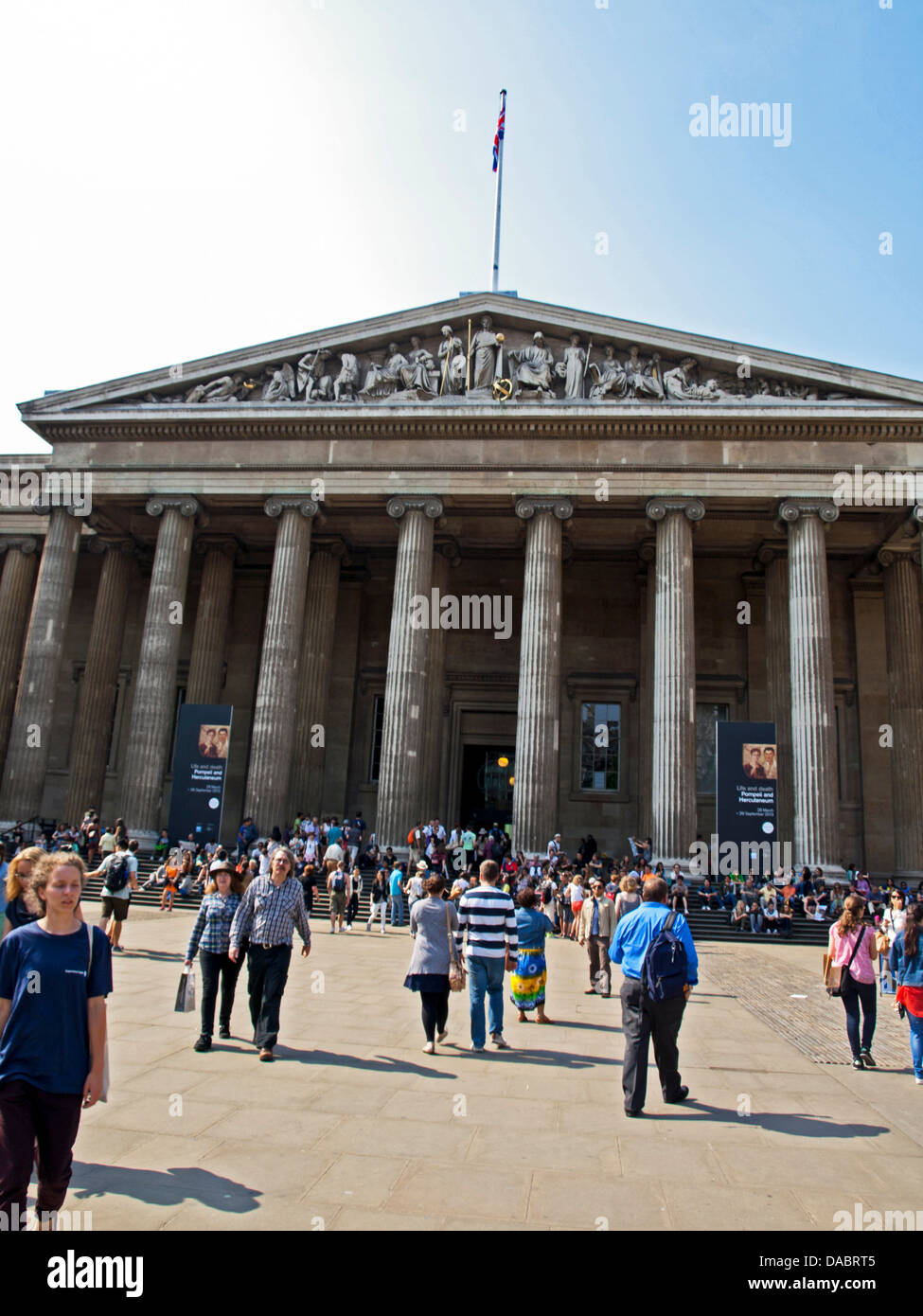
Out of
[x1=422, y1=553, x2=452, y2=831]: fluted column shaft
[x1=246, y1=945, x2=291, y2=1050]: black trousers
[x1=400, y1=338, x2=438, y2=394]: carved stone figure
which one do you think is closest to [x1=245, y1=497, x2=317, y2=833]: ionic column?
[x1=422, y1=553, x2=452, y2=831]: fluted column shaft

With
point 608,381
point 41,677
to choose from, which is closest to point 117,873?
point 41,677

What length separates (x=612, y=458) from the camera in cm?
2755

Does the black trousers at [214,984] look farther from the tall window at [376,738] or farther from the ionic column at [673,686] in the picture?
the tall window at [376,738]

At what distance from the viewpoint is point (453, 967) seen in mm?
8773

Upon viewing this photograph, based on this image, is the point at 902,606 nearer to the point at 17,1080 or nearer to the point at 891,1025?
the point at 891,1025

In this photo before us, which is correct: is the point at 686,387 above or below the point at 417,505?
above

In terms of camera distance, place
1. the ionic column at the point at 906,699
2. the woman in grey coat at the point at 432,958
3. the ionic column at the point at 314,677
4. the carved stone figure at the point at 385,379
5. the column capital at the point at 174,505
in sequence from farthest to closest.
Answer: the ionic column at the point at 314,677
the column capital at the point at 174,505
the carved stone figure at the point at 385,379
the ionic column at the point at 906,699
the woman in grey coat at the point at 432,958

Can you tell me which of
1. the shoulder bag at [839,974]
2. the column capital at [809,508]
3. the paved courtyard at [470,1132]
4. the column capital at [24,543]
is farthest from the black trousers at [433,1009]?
the column capital at [24,543]

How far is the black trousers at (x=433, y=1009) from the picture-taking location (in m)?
8.69

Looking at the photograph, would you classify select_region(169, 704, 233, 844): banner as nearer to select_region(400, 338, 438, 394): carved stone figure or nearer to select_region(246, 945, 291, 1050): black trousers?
select_region(400, 338, 438, 394): carved stone figure

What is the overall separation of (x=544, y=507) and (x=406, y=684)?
6764 mm

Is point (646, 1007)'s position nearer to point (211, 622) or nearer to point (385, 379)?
point (385, 379)

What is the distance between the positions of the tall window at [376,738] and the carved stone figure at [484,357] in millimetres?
12460
